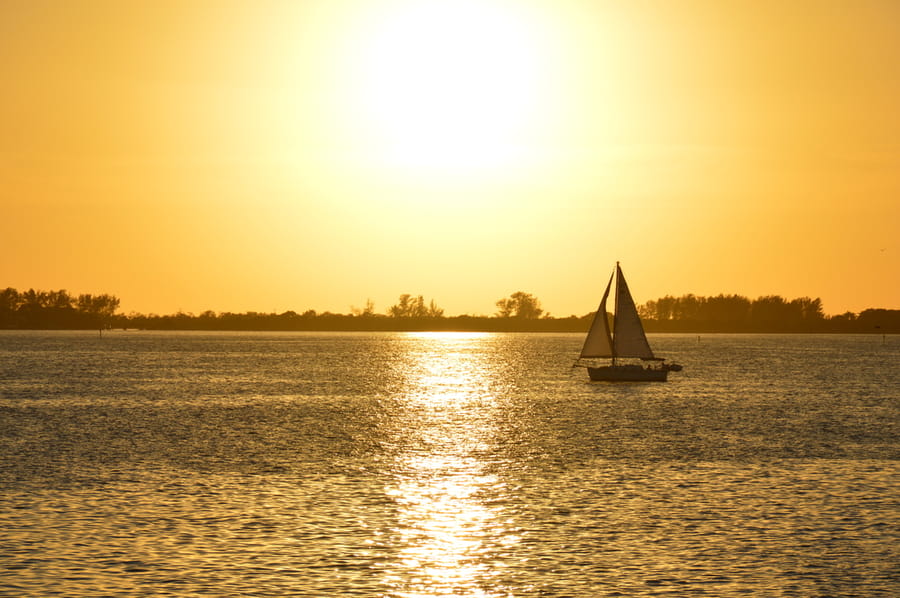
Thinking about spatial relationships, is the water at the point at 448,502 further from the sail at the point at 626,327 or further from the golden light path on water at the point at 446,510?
the sail at the point at 626,327

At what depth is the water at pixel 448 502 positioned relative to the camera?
30.7 meters

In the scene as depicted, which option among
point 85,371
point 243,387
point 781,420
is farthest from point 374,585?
point 85,371

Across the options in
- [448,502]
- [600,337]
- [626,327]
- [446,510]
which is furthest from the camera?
[600,337]

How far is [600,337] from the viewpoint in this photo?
12481cm

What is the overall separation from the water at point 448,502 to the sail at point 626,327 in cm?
2450

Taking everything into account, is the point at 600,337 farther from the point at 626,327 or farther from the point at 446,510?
the point at 446,510

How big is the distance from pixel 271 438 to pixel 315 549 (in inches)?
1438

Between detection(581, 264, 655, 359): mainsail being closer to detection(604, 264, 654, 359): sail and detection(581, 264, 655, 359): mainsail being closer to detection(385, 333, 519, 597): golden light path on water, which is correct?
detection(604, 264, 654, 359): sail

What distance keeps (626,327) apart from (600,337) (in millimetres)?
4635

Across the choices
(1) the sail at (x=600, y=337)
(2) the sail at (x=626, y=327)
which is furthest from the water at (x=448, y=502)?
(1) the sail at (x=600, y=337)

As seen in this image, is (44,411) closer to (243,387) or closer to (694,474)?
(243,387)

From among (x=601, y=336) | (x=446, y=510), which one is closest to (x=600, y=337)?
(x=601, y=336)

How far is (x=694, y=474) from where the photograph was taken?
5269cm

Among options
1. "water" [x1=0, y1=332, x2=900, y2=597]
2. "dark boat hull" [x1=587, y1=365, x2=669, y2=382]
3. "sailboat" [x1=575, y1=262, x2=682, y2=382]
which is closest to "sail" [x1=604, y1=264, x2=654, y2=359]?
"sailboat" [x1=575, y1=262, x2=682, y2=382]
